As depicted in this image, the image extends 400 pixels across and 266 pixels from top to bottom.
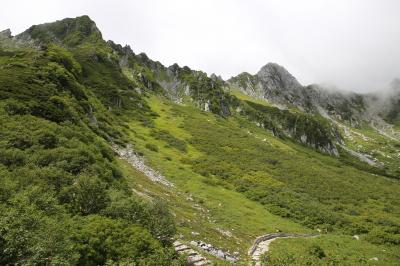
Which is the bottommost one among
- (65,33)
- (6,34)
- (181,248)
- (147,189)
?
(147,189)

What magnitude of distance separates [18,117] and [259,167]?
46334 mm

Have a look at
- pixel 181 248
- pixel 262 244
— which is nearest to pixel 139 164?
pixel 262 244

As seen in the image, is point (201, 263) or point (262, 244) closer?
point (201, 263)

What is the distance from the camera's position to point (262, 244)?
3753 cm

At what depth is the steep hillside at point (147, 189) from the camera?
70.2ft

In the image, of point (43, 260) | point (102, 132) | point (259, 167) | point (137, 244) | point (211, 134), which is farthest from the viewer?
point (211, 134)

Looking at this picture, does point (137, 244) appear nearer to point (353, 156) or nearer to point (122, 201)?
point (122, 201)

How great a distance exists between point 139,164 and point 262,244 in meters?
25.5

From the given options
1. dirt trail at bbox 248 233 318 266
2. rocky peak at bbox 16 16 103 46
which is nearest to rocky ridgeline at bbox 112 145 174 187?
dirt trail at bbox 248 233 318 266

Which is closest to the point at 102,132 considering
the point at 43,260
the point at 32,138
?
the point at 32,138

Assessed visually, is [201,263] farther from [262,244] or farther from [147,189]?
[147,189]

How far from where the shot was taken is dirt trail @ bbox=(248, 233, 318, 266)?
32375 millimetres

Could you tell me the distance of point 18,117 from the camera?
4209 cm

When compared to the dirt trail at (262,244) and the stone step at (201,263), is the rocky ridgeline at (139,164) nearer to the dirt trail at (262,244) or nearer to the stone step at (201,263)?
the dirt trail at (262,244)
